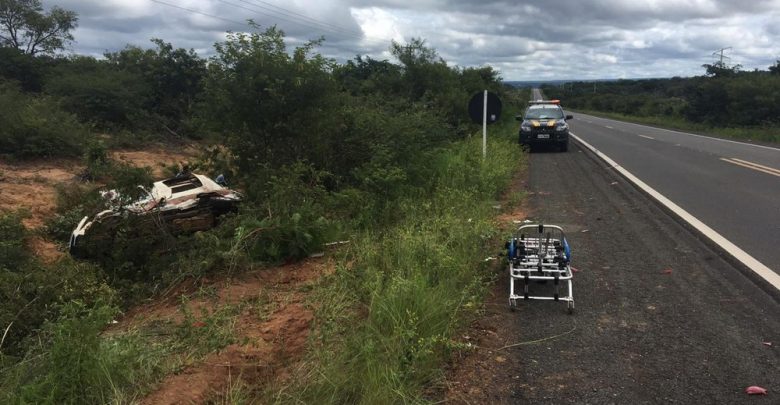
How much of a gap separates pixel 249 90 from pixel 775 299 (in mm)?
8153

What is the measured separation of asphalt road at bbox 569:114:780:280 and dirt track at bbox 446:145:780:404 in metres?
0.92

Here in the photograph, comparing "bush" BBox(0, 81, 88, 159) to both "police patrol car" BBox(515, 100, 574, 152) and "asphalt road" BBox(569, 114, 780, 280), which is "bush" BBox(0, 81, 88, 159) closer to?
"police patrol car" BBox(515, 100, 574, 152)

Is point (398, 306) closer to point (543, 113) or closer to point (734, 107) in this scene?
point (543, 113)

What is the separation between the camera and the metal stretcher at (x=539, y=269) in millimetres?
4746

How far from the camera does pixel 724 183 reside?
11.5 metres

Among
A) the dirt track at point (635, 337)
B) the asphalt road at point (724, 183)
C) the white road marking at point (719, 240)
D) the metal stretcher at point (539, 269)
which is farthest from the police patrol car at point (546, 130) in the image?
the metal stretcher at point (539, 269)

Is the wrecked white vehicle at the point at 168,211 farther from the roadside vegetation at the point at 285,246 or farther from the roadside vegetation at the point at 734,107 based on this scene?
the roadside vegetation at the point at 734,107

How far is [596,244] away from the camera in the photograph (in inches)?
273

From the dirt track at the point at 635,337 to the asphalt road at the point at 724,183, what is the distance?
92 cm

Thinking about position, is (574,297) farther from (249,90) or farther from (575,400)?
(249,90)

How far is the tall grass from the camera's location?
10.8ft

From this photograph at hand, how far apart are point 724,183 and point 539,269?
8.81 m

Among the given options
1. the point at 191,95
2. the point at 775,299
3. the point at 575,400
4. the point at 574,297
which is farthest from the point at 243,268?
the point at 191,95

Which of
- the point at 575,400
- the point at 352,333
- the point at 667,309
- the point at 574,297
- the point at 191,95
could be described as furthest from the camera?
the point at 191,95
